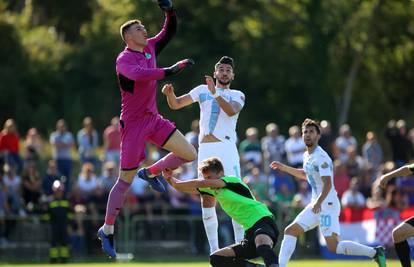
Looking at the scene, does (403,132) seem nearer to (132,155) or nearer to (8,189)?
(8,189)

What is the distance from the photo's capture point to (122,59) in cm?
1444

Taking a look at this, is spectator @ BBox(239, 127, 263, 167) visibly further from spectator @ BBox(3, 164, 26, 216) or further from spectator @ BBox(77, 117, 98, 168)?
spectator @ BBox(3, 164, 26, 216)

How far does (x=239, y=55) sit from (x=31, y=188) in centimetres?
1853

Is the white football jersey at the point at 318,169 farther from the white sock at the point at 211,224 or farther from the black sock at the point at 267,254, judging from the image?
the black sock at the point at 267,254

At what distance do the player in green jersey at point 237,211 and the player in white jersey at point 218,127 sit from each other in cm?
134

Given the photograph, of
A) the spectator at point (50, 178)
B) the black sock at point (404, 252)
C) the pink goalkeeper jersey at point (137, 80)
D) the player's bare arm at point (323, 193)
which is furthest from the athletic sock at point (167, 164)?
the spectator at point (50, 178)

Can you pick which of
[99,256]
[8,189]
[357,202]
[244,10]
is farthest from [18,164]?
[244,10]

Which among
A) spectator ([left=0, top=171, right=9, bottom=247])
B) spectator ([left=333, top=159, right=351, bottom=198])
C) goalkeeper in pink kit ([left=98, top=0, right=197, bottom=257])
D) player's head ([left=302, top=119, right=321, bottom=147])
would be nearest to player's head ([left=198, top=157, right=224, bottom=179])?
goalkeeper in pink kit ([left=98, top=0, right=197, bottom=257])

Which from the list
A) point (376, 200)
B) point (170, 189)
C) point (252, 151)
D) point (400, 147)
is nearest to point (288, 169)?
point (376, 200)

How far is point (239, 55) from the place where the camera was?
4256 cm

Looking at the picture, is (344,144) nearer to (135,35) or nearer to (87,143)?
(87,143)

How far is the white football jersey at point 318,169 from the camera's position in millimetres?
15766

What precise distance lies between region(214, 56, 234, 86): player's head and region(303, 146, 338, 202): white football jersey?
A: 1.56 meters

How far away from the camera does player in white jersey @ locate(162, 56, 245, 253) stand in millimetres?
15719
